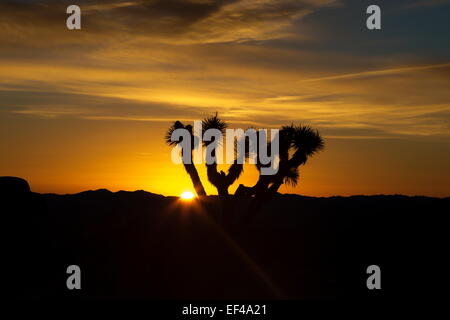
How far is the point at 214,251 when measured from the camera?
817 inches

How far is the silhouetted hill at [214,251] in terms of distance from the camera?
15828 mm

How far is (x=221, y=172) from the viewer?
22.4m

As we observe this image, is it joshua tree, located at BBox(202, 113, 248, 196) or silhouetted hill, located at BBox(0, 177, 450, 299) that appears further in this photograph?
joshua tree, located at BBox(202, 113, 248, 196)

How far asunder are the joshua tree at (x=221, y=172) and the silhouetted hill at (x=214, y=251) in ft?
3.19

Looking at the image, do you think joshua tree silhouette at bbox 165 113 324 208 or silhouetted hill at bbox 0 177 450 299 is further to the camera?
joshua tree silhouette at bbox 165 113 324 208

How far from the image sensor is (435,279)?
55.4 feet

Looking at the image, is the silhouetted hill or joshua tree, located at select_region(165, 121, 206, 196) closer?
the silhouetted hill

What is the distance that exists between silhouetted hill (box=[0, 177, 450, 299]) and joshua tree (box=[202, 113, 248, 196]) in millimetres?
971

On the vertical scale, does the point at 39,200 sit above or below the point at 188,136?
below

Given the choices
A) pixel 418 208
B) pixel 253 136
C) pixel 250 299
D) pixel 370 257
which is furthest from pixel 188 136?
pixel 418 208

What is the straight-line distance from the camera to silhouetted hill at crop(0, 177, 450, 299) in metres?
15.8

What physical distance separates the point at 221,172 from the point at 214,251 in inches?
122

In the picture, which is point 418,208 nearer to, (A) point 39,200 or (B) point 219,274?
(B) point 219,274

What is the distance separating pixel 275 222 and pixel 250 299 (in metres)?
14.8
